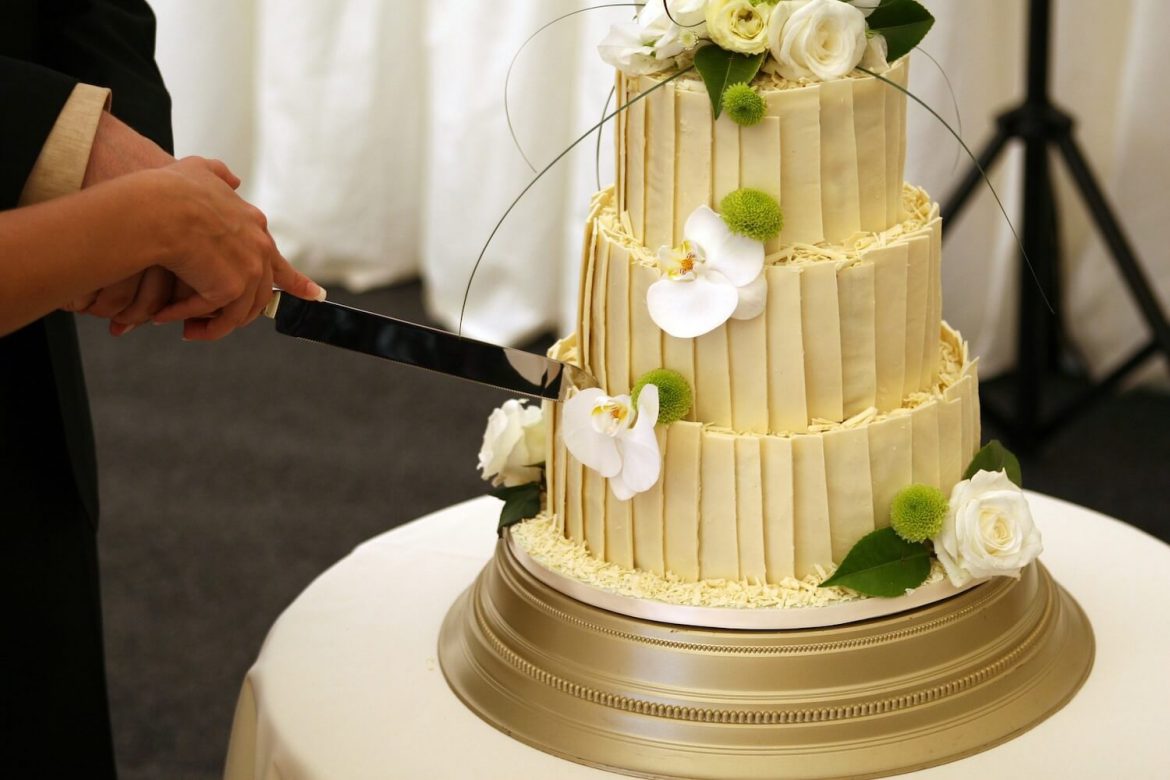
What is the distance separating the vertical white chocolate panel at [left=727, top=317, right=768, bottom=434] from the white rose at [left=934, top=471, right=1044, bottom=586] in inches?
7.7

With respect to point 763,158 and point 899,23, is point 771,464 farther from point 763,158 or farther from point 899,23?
point 899,23

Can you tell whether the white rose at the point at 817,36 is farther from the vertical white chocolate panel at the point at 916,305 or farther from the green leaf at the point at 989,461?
the green leaf at the point at 989,461

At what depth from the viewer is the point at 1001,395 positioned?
3.60 m

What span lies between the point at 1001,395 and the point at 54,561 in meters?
2.73

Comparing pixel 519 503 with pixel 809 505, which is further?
pixel 519 503

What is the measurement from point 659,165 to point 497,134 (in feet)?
9.18

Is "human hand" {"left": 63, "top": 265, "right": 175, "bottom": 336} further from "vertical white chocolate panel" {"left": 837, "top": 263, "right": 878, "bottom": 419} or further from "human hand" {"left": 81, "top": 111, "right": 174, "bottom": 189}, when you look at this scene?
"vertical white chocolate panel" {"left": 837, "top": 263, "right": 878, "bottom": 419}

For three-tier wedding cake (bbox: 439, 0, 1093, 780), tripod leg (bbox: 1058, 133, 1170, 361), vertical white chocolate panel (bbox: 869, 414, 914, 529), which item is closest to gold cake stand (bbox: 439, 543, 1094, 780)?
three-tier wedding cake (bbox: 439, 0, 1093, 780)

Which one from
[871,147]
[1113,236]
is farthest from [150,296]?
[1113,236]

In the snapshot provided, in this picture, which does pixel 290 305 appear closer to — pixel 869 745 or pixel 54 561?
pixel 54 561

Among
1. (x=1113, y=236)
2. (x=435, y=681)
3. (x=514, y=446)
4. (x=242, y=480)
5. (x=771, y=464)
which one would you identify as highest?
(x=771, y=464)

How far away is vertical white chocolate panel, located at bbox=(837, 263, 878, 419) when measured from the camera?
121 centimetres

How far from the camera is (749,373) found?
4.03ft

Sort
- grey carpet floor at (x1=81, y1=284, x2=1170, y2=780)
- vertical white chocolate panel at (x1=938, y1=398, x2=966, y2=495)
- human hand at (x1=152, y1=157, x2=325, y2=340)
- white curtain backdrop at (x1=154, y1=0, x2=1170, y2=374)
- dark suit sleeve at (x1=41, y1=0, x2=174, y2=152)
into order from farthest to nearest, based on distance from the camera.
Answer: white curtain backdrop at (x1=154, y1=0, x2=1170, y2=374) < grey carpet floor at (x1=81, y1=284, x2=1170, y2=780) < dark suit sleeve at (x1=41, y1=0, x2=174, y2=152) < vertical white chocolate panel at (x1=938, y1=398, x2=966, y2=495) < human hand at (x1=152, y1=157, x2=325, y2=340)
